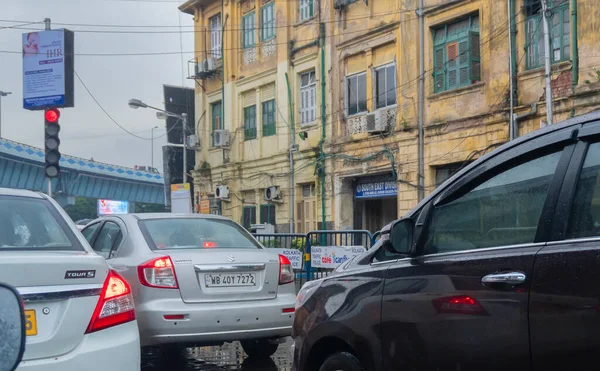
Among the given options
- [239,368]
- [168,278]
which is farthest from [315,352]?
[239,368]

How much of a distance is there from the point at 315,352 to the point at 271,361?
3378 mm

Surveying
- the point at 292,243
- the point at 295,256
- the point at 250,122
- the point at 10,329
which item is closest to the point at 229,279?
the point at 10,329

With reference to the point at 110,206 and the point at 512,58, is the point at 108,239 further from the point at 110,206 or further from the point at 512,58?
the point at 110,206

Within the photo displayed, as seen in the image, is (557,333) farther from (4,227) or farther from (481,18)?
(481,18)

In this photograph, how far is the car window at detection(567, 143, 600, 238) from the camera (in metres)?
2.78

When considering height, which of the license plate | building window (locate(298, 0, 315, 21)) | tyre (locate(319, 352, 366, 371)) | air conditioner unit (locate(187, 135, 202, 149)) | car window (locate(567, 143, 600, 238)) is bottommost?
tyre (locate(319, 352, 366, 371))

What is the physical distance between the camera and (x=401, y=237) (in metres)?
3.62

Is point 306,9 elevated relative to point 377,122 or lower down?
elevated

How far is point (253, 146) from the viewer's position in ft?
84.7

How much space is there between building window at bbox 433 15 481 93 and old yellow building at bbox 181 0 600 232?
0.11 ft

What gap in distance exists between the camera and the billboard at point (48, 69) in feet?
68.6

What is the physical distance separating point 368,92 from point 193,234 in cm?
1367

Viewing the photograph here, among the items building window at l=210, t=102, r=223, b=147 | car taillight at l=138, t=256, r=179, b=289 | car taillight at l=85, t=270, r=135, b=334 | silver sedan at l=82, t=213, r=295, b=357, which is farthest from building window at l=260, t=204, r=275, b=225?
car taillight at l=85, t=270, r=135, b=334

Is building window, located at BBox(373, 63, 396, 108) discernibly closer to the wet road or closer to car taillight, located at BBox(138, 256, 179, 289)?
the wet road
